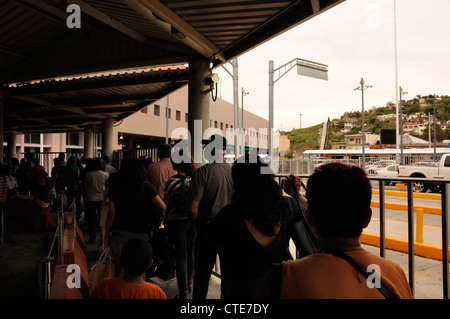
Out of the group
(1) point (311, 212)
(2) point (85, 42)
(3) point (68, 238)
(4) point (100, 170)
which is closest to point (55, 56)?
(2) point (85, 42)

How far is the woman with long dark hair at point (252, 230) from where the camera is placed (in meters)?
2.05

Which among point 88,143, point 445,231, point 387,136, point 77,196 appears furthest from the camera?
point 387,136

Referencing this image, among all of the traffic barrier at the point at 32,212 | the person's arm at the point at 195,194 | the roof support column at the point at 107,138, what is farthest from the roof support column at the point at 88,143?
the person's arm at the point at 195,194

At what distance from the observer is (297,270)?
1112 millimetres

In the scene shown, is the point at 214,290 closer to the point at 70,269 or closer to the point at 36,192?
the point at 70,269

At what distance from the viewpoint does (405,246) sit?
7004mm

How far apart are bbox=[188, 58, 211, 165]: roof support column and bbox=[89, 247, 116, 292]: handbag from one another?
3.57 m

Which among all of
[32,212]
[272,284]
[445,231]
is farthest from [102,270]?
[32,212]

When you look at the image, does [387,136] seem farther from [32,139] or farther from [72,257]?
[72,257]

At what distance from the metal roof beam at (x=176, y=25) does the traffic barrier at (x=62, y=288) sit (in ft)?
12.2

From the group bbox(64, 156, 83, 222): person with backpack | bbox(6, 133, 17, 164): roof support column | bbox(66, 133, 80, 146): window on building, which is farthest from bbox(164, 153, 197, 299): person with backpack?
bbox(66, 133, 80, 146): window on building

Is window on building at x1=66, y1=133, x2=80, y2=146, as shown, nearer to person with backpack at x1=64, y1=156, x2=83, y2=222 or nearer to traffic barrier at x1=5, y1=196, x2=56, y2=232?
traffic barrier at x1=5, y1=196, x2=56, y2=232

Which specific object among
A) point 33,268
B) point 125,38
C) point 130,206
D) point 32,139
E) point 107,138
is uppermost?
point 125,38

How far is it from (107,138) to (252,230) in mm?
14995
